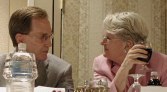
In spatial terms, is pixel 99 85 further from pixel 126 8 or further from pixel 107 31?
pixel 126 8

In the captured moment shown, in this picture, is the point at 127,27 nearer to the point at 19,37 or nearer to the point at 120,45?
the point at 120,45

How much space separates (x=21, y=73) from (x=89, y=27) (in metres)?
0.44

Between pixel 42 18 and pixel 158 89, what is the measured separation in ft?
1.84

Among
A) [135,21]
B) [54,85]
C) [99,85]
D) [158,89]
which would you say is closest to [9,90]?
[99,85]

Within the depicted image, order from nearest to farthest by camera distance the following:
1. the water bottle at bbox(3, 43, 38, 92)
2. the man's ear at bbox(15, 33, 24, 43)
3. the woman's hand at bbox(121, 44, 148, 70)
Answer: the water bottle at bbox(3, 43, 38, 92), the woman's hand at bbox(121, 44, 148, 70), the man's ear at bbox(15, 33, 24, 43)

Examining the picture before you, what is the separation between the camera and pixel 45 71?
1.38 meters

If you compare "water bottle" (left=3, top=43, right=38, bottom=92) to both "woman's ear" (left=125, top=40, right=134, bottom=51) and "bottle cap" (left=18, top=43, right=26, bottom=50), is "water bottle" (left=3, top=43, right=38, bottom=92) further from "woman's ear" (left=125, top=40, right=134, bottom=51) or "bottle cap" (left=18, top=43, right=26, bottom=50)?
"woman's ear" (left=125, top=40, right=134, bottom=51)

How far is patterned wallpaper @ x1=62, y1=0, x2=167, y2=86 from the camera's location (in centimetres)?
138

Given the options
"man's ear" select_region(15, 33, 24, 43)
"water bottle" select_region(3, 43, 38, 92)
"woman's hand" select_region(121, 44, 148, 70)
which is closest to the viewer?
"water bottle" select_region(3, 43, 38, 92)

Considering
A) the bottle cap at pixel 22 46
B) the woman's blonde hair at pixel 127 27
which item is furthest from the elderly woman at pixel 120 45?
the bottle cap at pixel 22 46

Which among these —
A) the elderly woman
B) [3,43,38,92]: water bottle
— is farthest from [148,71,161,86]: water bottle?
[3,43,38,92]: water bottle

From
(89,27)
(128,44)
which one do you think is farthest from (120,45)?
(89,27)

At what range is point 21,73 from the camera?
109 centimetres

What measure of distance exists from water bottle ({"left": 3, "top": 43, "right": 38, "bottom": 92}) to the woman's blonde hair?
389 mm
